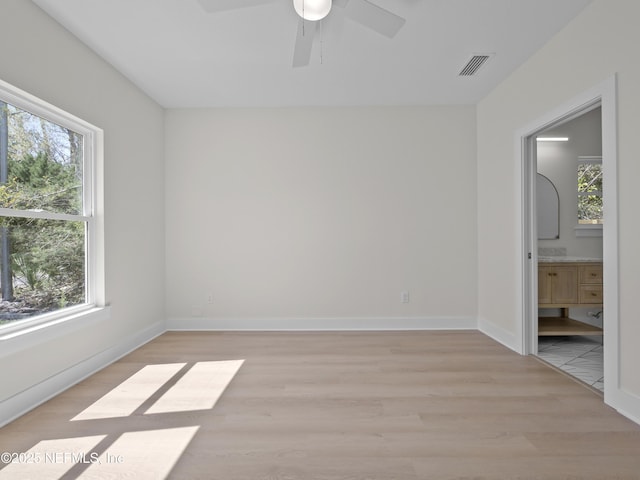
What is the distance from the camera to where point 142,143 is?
3.99 metres

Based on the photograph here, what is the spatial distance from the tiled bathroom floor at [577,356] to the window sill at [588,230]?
1.24 metres

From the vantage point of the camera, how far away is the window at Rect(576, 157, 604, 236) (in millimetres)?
4508

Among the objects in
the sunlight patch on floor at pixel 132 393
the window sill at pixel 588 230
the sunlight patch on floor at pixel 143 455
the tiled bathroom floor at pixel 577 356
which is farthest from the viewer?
the window sill at pixel 588 230

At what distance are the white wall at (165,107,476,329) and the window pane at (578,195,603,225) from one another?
1.32 meters

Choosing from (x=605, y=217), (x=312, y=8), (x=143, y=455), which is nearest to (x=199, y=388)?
(x=143, y=455)

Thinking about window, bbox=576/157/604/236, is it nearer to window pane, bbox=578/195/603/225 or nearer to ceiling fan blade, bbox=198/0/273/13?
window pane, bbox=578/195/603/225

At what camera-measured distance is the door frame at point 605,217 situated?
2.34m

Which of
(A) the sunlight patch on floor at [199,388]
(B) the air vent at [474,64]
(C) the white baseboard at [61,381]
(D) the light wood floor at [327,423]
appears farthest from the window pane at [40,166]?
(B) the air vent at [474,64]

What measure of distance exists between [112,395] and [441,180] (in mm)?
3955

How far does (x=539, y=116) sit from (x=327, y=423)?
9.85 ft

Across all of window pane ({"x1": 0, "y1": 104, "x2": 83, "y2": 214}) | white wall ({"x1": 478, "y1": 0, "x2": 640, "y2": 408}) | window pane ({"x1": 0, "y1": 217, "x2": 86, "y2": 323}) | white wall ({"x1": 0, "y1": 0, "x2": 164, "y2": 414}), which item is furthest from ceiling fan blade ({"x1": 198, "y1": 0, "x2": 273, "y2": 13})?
white wall ({"x1": 478, "y1": 0, "x2": 640, "y2": 408})

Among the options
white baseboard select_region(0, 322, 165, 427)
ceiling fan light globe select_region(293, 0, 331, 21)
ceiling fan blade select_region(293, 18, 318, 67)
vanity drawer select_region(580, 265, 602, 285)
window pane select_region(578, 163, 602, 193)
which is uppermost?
ceiling fan light globe select_region(293, 0, 331, 21)

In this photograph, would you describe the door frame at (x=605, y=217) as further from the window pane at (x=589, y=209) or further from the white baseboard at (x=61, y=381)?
the white baseboard at (x=61, y=381)

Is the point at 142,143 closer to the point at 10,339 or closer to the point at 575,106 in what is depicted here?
the point at 10,339
